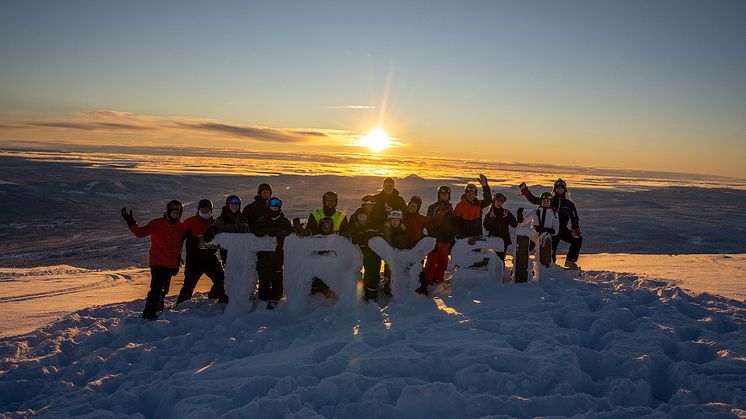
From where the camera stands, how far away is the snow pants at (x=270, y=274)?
24.0ft

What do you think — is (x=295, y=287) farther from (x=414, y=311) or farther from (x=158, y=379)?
(x=158, y=379)

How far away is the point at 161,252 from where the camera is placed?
22.7ft

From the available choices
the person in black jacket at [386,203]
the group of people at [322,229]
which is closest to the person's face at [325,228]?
the group of people at [322,229]

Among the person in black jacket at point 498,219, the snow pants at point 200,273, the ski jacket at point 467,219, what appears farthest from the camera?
the ski jacket at point 467,219

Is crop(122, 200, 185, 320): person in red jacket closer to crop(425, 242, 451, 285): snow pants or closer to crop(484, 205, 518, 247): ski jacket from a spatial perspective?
crop(425, 242, 451, 285): snow pants

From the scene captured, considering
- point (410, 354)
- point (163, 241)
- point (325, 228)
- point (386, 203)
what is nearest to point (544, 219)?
point (386, 203)

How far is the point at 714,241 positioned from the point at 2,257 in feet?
123

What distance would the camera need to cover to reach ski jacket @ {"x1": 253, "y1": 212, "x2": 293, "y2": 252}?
7.35 meters

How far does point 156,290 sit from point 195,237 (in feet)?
3.50

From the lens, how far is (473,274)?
27.0ft

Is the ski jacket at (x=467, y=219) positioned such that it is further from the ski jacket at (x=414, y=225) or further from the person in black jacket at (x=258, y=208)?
the person in black jacket at (x=258, y=208)

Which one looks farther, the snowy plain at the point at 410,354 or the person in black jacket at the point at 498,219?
the person in black jacket at the point at 498,219

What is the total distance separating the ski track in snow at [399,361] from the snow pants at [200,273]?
504mm

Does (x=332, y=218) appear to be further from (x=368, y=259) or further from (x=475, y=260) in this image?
(x=475, y=260)
